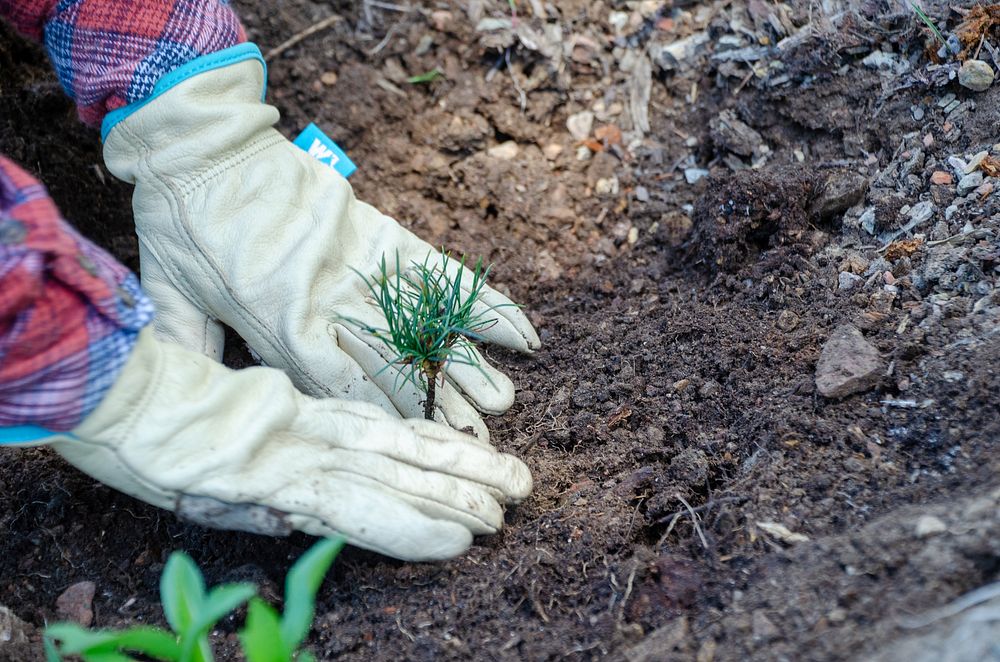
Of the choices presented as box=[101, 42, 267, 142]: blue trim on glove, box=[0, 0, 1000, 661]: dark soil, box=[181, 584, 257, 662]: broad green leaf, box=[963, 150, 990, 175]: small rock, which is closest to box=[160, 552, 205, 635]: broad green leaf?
box=[181, 584, 257, 662]: broad green leaf

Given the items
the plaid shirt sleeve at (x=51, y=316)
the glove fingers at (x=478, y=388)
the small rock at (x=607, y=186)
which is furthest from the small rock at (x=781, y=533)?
the small rock at (x=607, y=186)

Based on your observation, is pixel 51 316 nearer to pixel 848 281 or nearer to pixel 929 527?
pixel 929 527

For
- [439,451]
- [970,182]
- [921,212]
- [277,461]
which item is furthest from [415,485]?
[970,182]

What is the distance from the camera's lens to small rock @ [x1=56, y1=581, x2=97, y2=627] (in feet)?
5.68

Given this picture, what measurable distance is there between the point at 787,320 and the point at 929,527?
0.73 metres

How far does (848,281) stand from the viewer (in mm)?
1958

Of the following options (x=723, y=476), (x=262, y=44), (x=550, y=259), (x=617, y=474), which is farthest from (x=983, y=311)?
(x=262, y=44)

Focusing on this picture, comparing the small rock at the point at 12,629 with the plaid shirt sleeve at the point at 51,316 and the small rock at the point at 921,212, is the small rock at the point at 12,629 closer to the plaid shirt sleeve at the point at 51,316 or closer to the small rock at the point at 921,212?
the plaid shirt sleeve at the point at 51,316

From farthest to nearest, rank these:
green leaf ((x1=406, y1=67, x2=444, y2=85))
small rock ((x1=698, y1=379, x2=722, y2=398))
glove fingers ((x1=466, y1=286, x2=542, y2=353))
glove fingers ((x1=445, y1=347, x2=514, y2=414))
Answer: green leaf ((x1=406, y1=67, x2=444, y2=85)) < glove fingers ((x1=466, y1=286, x2=542, y2=353)) < glove fingers ((x1=445, y1=347, x2=514, y2=414)) < small rock ((x1=698, y1=379, x2=722, y2=398))

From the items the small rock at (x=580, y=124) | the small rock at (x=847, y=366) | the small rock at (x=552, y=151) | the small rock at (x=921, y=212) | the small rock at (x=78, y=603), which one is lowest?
the small rock at (x=78, y=603)

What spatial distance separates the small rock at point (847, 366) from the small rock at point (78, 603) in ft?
5.55

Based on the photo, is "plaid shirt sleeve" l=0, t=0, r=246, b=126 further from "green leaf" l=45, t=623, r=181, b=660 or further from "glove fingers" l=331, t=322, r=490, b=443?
"green leaf" l=45, t=623, r=181, b=660

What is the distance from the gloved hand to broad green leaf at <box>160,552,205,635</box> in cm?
75

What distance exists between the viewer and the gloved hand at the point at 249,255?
2.00 meters
